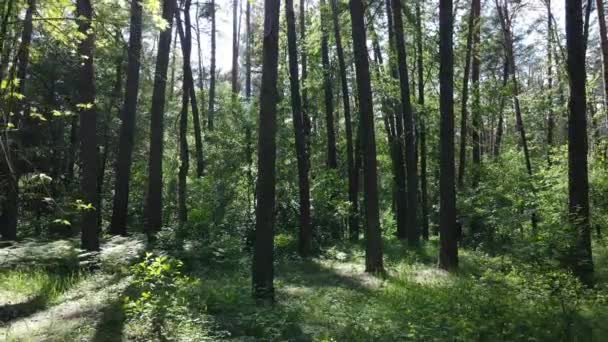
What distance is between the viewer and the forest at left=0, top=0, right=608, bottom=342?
6445 mm

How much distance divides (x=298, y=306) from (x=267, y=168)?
238cm

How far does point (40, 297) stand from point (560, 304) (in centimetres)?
790

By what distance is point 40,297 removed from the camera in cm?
784

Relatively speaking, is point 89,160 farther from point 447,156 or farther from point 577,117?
point 577,117

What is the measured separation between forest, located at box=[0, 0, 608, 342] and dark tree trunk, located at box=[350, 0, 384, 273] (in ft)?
0.15

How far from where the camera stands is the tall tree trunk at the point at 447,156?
11445mm

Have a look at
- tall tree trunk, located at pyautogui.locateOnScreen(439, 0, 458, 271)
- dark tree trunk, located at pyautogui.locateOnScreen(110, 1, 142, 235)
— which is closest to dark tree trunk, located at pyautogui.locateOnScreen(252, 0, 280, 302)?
Result: tall tree trunk, located at pyautogui.locateOnScreen(439, 0, 458, 271)

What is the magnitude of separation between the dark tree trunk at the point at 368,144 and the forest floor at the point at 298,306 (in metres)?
0.76

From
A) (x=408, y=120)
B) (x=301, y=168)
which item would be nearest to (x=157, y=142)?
(x=301, y=168)

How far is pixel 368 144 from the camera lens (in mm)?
11297

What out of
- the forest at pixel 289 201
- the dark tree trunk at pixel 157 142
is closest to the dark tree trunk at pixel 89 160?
the forest at pixel 289 201

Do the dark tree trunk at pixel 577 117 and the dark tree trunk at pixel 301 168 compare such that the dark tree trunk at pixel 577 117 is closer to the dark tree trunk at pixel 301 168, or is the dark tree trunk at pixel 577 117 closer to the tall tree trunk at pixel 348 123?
the dark tree trunk at pixel 301 168

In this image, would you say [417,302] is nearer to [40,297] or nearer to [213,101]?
[40,297]

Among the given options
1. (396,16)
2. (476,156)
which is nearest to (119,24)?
(396,16)
